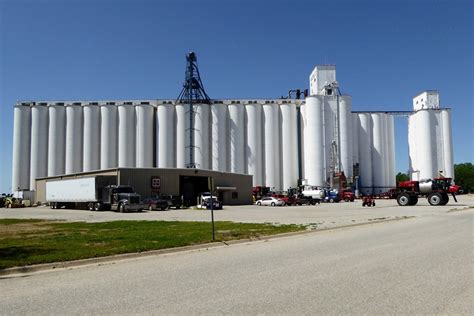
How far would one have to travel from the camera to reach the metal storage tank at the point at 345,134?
3561 inches

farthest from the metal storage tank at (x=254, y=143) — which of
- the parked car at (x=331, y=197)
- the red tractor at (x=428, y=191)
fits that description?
the red tractor at (x=428, y=191)

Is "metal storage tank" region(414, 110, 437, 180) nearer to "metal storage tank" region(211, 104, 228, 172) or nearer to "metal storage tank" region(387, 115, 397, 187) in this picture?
"metal storage tank" region(387, 115, 397, 187)

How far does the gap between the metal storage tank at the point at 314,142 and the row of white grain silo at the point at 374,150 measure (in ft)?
38.2

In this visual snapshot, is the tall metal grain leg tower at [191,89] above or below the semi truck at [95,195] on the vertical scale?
above

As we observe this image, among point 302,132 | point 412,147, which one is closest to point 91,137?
point 302,132

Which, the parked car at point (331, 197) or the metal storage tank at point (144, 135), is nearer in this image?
the parked car at point (331, 197)

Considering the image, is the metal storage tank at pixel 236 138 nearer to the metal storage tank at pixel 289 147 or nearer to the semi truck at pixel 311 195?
the metal storage tank at pixel 289 147

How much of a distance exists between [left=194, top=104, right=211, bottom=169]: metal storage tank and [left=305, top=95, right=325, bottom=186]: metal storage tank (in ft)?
68.1

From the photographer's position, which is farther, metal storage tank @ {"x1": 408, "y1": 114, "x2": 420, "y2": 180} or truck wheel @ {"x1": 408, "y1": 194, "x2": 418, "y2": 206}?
metal storage tank @ {"x1": 408, "y1": 114, "x2": 420, "y2": 180}

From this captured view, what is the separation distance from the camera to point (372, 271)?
9867mm

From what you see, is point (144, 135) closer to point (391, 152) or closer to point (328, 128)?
point (328, 128)

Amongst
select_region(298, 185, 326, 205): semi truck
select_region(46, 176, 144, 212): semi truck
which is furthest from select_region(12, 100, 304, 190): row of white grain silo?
select_region(46, 176, 144, 212): semi truck

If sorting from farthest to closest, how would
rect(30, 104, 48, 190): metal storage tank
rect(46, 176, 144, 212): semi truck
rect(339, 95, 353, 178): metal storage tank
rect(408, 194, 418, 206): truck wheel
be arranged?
rect(339, 95, 353, 178): metal storage tank
rect(30, 104, 48, 190): metal storage tank
rect(408, 194, 418, 206): truck wheel
rect(46, 176, 144, 212): semi truck

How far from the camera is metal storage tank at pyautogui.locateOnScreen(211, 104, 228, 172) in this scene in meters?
91.0
